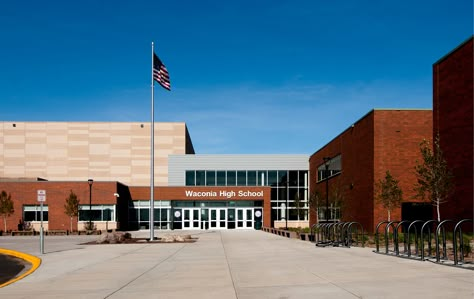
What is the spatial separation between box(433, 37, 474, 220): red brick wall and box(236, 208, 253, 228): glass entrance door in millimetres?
34820

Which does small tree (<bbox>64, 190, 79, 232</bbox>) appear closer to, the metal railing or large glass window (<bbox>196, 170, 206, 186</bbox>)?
large glass window (<bbox>196, 170, 206, 186</bbox>)

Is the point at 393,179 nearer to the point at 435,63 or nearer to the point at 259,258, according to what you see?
the point at 435,63

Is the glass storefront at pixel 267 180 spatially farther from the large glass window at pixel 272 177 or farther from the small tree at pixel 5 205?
the small tree at pixel 5 205

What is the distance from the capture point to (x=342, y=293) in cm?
993

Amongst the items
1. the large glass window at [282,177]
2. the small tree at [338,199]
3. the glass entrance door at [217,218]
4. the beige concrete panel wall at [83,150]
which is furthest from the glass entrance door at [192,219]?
the small tree at [338,199]

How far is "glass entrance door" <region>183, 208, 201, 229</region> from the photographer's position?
63000 millimetres

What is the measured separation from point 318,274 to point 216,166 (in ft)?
182

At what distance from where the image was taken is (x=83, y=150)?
262 ft

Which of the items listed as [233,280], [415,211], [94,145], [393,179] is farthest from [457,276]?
[94,145]

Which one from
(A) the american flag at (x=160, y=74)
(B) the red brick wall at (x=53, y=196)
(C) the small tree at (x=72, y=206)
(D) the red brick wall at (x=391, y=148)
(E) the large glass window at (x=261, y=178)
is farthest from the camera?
(E) the large glass window at (x=261, y=178)

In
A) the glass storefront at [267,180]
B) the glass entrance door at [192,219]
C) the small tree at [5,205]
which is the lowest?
the glass entrance door at [192,219]

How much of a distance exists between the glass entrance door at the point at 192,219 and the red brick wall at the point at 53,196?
371 inches

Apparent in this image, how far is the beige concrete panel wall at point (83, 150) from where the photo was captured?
79562mm

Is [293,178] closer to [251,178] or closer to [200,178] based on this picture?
[251,178]
